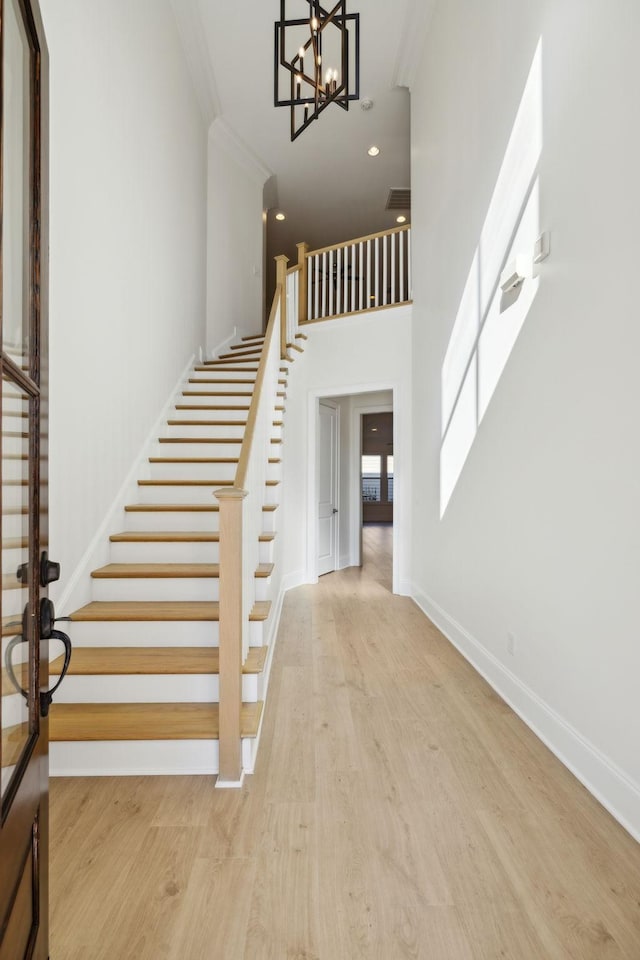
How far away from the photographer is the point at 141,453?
3.97 m

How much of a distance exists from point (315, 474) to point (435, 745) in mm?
3711

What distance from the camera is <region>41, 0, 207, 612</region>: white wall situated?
8.48ft

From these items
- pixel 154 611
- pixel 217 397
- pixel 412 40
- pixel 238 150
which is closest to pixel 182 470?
pixel 217 397

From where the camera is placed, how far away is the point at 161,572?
9.49ft

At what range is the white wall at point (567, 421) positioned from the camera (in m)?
1.80

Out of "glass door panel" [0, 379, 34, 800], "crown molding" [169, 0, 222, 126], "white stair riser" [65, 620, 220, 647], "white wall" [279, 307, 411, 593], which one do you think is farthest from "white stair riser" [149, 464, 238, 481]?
"crown molding" [169, 0, 222, 126]

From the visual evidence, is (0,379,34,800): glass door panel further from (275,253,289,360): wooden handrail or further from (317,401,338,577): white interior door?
(317,401,338,577): white interior door

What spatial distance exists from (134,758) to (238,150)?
24.1ft

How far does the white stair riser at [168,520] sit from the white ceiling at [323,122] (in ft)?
15.7

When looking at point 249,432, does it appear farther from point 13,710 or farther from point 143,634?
point 13,710

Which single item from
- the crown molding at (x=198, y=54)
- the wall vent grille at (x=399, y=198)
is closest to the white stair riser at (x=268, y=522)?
the crown molding at (x=198, y=54)

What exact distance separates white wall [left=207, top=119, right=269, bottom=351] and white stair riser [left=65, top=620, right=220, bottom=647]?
4.49 meters

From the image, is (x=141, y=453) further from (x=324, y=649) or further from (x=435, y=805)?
(x=435, y=805)

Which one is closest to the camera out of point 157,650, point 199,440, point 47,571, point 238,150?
point 47,571
